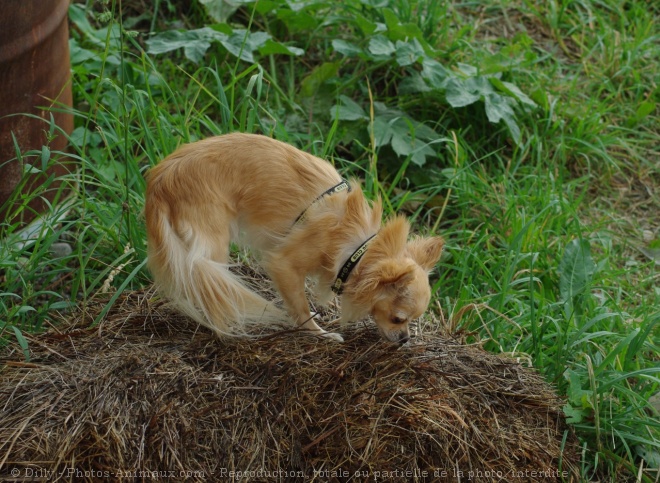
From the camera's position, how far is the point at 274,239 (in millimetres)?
3643

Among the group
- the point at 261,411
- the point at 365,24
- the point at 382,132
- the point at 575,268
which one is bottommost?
the point at 575,268

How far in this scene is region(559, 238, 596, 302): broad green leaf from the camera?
4.36m

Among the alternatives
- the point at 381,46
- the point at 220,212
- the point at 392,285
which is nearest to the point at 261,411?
the point at 392,285

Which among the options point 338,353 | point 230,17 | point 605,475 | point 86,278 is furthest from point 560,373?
point 230,17

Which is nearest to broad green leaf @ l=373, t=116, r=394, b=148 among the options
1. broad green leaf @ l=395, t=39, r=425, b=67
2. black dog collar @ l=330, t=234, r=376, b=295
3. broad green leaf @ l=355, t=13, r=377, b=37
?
broad green leaf @ l=395, t=39, r=425, b=67

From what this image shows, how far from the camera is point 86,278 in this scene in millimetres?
4082

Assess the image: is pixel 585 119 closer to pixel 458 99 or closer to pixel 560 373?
pixel 458 99

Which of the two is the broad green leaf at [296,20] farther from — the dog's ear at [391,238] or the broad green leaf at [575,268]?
the dog's ear at [391,238]

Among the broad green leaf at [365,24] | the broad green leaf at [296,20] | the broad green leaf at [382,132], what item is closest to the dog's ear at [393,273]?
the broad green leaf at [382,132]

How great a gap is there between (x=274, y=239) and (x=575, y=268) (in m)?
1.68

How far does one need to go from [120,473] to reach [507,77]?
3.89 m

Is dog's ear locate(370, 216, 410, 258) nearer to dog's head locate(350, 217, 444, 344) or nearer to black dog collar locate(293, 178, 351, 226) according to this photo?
dog's head locate(350, 217, 444, 344)

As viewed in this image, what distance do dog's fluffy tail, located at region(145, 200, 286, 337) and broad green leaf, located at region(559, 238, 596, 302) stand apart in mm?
1730

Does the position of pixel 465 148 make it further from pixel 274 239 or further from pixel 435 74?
pixel 274 239
